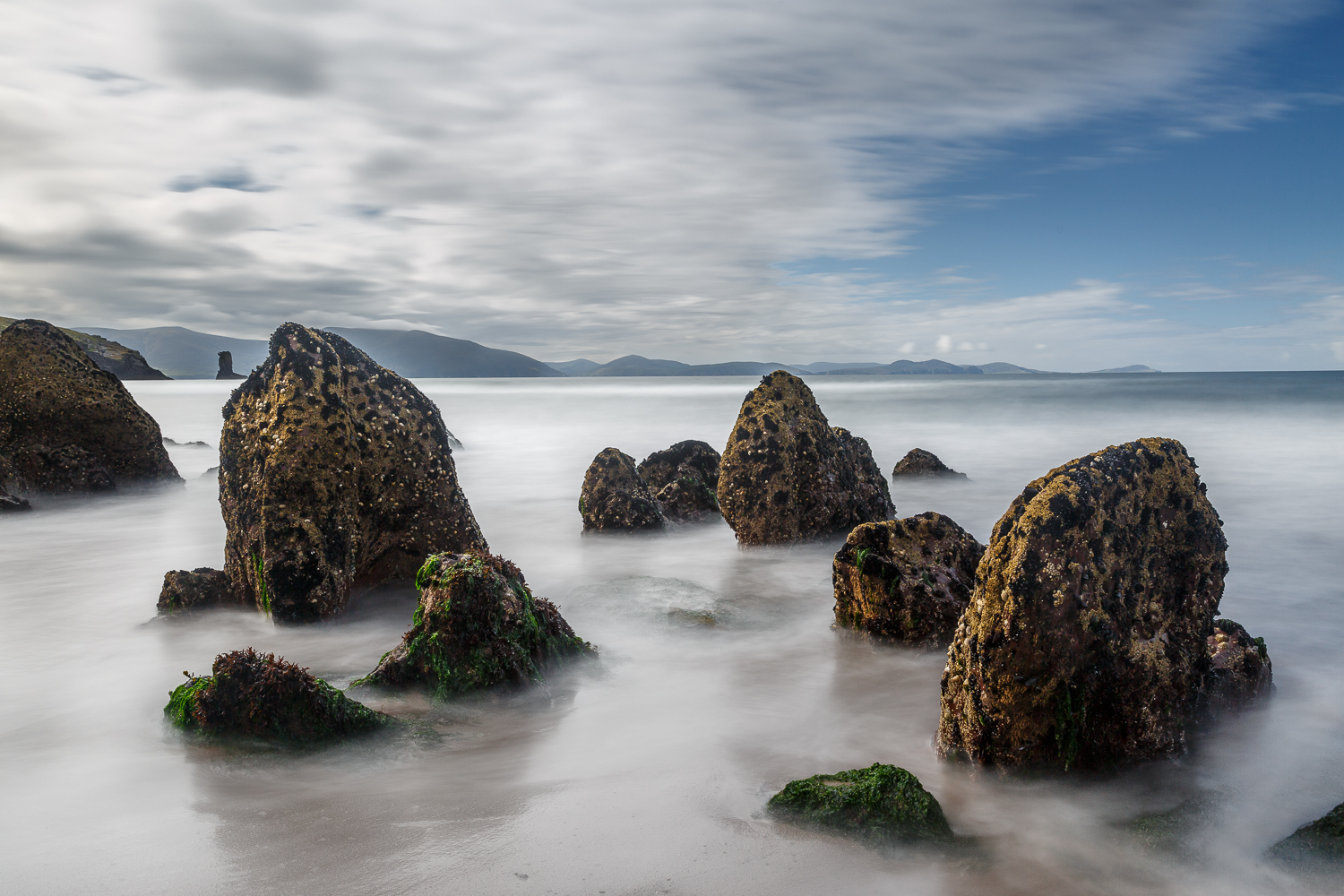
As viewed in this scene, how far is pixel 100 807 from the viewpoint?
3.66 metres

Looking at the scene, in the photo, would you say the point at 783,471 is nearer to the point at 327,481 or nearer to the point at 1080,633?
the point at 327,481

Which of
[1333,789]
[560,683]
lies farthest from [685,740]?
[1333,789]

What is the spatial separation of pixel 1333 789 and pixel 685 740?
3218 millimetres

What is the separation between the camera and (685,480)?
11.7 meters

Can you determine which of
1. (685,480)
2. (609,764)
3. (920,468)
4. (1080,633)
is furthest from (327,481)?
(920,468)

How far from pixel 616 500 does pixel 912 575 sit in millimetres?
5180

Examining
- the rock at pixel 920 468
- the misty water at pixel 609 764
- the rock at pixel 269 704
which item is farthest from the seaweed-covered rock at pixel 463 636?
the rock at pixel 920 468

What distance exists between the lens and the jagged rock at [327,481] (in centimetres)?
619

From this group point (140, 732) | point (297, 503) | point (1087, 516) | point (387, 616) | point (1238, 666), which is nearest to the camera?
point (1087, 516)

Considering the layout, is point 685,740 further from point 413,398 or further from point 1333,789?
point 413,398

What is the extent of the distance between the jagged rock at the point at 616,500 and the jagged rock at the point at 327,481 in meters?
3.44

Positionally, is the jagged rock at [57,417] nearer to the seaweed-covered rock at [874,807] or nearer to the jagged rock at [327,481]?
the jagged rock at [327,481]

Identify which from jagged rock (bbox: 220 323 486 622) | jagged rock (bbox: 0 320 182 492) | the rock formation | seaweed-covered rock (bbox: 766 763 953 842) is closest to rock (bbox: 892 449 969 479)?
jagged rock (bbox: 220 323 486 622)

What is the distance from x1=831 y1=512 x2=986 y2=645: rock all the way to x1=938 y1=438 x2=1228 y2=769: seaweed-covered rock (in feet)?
5.56
